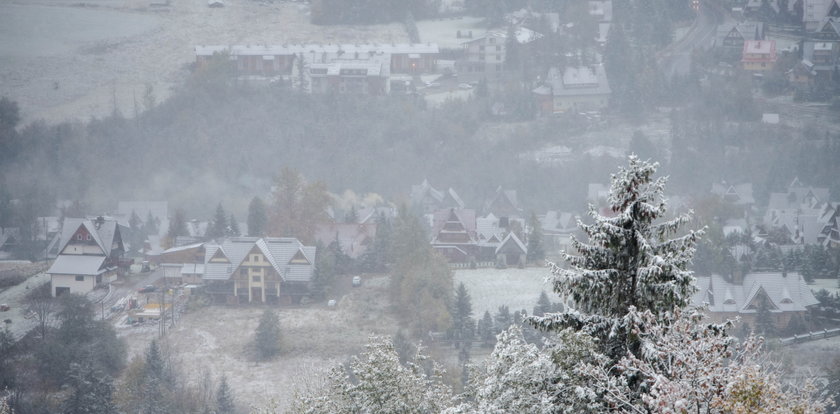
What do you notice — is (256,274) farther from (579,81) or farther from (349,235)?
(579,81)

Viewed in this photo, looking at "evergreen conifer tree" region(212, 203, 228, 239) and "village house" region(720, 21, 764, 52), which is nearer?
"evergreen conifer tree" region(212, 203, 228, 239)

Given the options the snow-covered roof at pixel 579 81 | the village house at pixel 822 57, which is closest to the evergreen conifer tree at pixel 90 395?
the snow-covered roof at pixel 579 81

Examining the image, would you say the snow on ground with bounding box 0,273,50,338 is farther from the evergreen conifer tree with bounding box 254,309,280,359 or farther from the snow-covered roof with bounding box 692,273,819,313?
the snow-covered roof with bounding box 692,273,819,313

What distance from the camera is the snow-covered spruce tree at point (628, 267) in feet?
24.1

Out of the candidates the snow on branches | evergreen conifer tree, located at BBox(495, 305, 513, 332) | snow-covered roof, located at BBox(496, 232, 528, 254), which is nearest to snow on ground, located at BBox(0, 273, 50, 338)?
evergreen conifer tree, located at BBox(495, 305, 513, 332)

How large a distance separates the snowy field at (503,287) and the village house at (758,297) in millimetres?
4639

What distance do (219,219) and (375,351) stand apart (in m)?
28.6

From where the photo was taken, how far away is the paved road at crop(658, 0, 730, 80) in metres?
61.8

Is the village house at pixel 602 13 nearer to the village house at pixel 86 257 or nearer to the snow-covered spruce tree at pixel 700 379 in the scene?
the village house at pixel 86 257

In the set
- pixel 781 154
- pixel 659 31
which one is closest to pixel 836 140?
pixel 781 154

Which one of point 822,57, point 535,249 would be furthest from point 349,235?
point 822,57

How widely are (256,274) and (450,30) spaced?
39941mm

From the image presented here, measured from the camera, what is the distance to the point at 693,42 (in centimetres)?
6412

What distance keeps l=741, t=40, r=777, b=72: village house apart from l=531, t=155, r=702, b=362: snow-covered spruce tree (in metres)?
53.7
